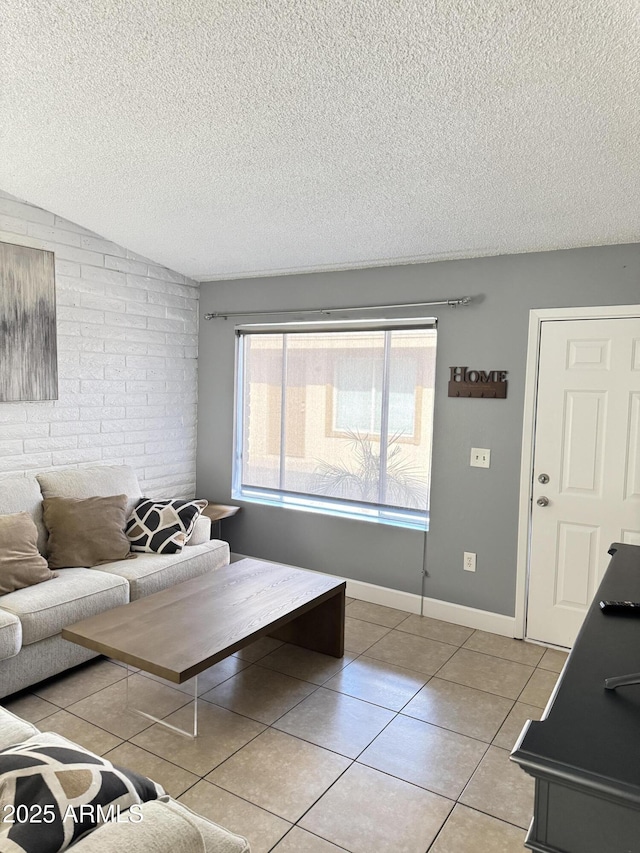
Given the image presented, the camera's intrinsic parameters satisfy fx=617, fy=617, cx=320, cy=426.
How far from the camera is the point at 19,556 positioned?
3.02m

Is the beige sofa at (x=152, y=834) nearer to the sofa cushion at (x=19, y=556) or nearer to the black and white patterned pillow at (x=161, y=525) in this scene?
the sofa cushion at (x=19, y=556)

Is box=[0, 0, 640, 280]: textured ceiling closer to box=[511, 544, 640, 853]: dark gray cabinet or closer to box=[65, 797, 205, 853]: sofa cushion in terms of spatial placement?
box=[511, 544, 640, 853]: dark gray cabinet

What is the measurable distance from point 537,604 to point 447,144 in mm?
2498

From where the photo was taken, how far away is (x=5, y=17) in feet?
6.42

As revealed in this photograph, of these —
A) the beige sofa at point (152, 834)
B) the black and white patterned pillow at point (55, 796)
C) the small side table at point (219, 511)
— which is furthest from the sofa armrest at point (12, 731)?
the small side table at point (219, 511)

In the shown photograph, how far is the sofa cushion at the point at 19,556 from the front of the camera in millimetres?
2930

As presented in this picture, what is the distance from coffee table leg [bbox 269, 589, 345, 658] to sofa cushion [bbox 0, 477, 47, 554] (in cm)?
144

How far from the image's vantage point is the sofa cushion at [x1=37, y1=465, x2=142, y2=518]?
356 cm

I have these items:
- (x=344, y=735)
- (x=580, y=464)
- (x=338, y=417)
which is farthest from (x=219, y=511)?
(x=580, y=464)

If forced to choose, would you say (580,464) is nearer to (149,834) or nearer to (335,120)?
(335,120)

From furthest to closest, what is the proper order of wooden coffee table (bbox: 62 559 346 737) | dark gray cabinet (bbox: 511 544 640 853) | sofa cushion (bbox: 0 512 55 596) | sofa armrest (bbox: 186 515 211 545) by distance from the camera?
sofa armrest (bbox: 186 515 211 545), sofa cushion (bbox: 0 512 55 596), wooden coffee table (bbox: 62 559 346 737), dark gray cabinet (bbox: 511 544 640 853)

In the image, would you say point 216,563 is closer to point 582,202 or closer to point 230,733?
point 230,733

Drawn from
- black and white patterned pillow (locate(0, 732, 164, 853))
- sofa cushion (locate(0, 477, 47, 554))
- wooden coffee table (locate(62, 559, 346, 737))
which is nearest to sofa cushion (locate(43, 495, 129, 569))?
sofa cushion (locate(0, 477, 47, 554))

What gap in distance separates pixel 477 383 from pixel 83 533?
2.40 m
